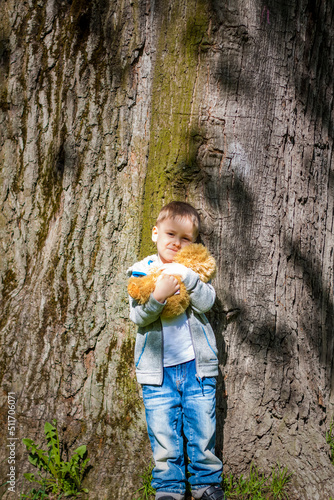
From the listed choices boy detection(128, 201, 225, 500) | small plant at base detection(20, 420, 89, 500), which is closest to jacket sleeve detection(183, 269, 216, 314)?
boy detection(128, 201, 225, 500)

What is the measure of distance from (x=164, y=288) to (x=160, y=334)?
347 mm

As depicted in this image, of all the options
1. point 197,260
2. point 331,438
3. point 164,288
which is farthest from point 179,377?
point 331,438

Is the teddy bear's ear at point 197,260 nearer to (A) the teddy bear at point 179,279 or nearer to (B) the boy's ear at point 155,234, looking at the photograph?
(A) the teddy bear at point 179,279

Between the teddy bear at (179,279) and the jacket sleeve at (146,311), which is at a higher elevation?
the teddy bear at (179,279)

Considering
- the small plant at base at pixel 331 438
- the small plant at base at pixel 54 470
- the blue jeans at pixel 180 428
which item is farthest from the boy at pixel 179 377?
the small plant at base at pixel 331 438

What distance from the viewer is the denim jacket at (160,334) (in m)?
2.42

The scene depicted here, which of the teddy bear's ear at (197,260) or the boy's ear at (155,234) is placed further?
the boy's ear at (155,234)

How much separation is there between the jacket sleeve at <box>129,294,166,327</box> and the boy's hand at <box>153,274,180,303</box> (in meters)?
0.03

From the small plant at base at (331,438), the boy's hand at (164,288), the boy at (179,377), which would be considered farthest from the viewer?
→ the small plant at base at (331,438)

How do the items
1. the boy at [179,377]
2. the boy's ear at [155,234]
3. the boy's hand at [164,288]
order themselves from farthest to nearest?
the boy's ear at [155,234] < the boy at [179,377] < the boy's hand at [164,288]

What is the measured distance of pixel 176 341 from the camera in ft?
8.29

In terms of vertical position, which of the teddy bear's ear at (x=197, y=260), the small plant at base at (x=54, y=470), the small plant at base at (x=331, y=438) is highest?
the teddy bear's ear at (x=197, y=260)

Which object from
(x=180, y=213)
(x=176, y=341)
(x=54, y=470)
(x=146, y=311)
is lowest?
(x=54, y=470)

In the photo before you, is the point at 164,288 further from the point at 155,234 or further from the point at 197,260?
the point at 155,234
